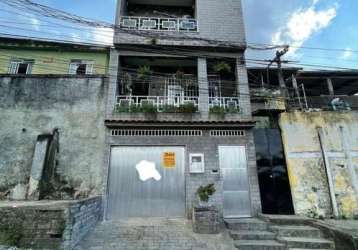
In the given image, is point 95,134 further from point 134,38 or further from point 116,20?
point 116,20

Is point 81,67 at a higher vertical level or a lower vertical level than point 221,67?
higher

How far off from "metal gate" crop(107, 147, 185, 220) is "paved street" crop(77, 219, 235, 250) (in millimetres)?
767

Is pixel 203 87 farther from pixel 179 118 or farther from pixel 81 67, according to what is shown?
pixel 81 67

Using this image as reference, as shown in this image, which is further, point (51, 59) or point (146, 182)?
point (51, 59)

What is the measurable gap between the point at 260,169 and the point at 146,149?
443 centimetres

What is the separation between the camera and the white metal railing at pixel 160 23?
30.2 ft

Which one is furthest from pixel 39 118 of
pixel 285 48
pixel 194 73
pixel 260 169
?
pixel 285 48

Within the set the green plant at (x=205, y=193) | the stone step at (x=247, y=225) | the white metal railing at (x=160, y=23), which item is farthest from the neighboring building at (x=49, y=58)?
the stone step at (x=247, y=225)

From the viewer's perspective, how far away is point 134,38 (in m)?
8.77

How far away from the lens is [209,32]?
918 centimetres

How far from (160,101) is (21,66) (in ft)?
21.5

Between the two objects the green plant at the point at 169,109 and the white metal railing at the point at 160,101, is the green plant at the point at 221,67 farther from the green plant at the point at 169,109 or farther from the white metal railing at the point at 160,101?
the green plant at the point at 169,109

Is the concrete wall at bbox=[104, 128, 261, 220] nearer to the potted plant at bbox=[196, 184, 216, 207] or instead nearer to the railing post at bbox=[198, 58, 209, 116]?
the potted plant at bbox=[196, 184, 216, 207]

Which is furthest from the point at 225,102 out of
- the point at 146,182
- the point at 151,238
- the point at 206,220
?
the point at 151,238
